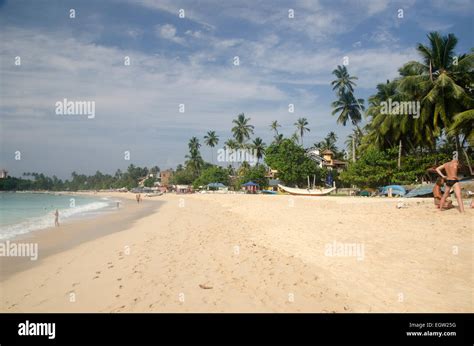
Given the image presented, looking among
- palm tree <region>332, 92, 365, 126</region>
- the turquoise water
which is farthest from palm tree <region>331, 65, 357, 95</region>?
the turquoise water

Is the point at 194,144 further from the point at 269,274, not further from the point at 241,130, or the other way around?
the point at 269,274

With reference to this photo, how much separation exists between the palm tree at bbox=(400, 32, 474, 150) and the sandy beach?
22304 mm

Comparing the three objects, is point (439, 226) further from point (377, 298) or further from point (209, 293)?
point (209, 293)

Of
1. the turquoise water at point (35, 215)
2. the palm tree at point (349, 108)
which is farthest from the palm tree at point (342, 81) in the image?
the turquoise water at point (35, 215)

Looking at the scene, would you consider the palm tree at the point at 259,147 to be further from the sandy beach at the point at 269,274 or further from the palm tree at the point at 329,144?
→ the sandy beach at the point at 269,274

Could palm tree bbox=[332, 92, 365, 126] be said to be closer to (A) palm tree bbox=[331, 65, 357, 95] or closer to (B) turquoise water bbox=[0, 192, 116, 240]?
(A) palm tree bbox=[331, 65, 357, 95]

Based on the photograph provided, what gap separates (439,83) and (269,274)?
29.8 metres

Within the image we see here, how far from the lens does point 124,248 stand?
31.7 ft

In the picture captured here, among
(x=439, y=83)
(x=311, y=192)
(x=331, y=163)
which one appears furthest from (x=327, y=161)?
(x=439, y=83)

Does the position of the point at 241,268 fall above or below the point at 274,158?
below

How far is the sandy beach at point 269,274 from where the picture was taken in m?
4.64

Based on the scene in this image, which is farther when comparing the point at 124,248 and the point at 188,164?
the point at 188,164
